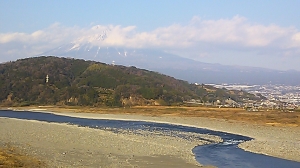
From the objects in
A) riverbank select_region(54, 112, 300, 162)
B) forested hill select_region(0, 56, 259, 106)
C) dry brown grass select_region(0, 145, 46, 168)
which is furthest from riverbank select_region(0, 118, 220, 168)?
forested hill select_region(0, 56, 259, 106)

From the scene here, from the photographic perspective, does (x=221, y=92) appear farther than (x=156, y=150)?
Yes

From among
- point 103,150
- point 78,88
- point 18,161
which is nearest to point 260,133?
point 103,150

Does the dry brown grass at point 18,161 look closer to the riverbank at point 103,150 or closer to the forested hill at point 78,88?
the riverbank at point 103,150

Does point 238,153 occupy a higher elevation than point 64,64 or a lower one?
lower

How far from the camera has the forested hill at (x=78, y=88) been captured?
70.6m

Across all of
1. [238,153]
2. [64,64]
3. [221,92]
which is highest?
[64,64]

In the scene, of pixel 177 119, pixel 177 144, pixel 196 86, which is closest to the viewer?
pixel 177 144

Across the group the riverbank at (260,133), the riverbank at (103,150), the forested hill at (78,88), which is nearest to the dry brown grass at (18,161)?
the riverbank at (103,150)

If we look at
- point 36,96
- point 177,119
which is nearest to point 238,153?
point 177,119

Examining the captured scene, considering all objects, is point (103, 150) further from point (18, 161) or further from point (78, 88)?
point (78, 88)

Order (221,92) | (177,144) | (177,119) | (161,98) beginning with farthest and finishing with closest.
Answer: (221,92), (161,98), (177,119), (177,144)

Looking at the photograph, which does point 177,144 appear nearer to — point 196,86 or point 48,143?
point 48,143

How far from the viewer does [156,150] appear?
A: 2142cm

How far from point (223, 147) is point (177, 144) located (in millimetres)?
2925
